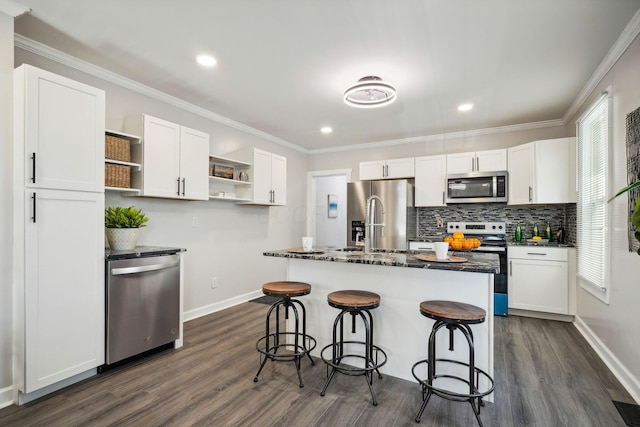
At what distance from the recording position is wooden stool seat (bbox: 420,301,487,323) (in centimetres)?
181

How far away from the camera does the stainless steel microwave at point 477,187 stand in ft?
14.1

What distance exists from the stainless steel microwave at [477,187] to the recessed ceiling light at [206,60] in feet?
11.0

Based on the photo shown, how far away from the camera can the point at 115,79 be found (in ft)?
9.93

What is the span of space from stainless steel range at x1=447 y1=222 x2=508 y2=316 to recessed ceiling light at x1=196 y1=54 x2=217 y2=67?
3642 mm

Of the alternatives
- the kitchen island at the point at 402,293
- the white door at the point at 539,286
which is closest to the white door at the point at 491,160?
the white door at the point at 539,286

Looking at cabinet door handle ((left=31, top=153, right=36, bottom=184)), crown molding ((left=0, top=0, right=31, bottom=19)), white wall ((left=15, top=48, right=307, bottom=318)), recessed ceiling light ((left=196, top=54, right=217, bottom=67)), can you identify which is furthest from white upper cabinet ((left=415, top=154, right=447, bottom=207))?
crown molding ((left=0, top=0, right=31, bottom=19))

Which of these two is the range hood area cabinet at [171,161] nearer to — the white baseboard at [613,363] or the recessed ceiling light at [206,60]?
the recessed ceiling light at [206,60]

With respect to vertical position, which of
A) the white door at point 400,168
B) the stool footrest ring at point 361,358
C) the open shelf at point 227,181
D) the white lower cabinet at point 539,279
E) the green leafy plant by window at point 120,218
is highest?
the white door at point 400,168

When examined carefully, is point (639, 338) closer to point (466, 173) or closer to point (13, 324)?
point (466, 173)

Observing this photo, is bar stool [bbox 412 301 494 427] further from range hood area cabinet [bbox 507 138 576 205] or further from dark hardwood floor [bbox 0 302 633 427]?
range hood area cabinet [bbox 507 138 576 205]

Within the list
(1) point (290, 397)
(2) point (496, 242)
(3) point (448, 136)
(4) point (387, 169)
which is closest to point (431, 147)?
(3) point (448, 136)

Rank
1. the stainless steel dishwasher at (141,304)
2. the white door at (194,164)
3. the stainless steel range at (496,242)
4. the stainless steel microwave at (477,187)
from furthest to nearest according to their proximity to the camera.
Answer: the stainless steel microwave at (477,187), the stainless steel range at (496,242), the white door at (194,164), the stainless steel dishwasher at (141,304)

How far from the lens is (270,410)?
1987mm

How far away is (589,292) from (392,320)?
2191 millimetres
